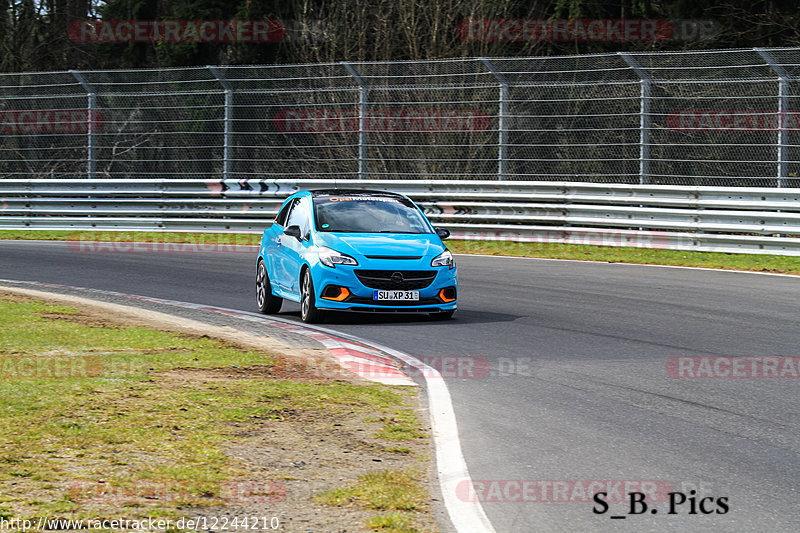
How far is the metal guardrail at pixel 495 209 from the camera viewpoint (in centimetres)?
1894

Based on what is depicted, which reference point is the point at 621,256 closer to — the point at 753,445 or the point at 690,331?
the point at 690,331

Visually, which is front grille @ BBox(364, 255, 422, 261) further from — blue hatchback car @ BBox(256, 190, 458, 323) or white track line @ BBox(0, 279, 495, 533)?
white track line @ BBox(0, 279, 495, 533)

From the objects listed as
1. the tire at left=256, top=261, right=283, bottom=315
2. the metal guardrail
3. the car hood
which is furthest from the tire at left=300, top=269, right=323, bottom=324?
the metal guardrail

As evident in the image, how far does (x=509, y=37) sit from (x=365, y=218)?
719 inches

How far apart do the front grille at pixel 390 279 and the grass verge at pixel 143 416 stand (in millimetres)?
2146

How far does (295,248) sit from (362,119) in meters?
10.8

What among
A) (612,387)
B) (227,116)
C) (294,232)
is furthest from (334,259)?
(227,116)

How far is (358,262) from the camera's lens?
12.3 metres

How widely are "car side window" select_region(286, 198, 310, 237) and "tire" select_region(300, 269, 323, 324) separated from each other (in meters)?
0.76

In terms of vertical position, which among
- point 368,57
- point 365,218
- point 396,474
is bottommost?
point 396,474

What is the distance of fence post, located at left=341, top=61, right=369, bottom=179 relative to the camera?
A: 23484mm

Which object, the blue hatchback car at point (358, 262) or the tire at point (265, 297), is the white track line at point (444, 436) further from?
the tire at point (265, 297)

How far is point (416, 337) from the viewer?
1137 cm

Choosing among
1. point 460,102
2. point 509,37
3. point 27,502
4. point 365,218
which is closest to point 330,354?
point 365,218
